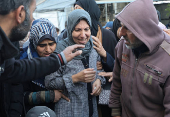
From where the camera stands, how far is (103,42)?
2.57 meters

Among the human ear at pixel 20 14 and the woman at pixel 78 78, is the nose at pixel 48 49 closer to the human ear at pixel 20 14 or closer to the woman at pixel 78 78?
the woman at pixel 78 78

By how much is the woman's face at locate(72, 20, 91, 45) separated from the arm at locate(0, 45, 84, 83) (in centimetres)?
57

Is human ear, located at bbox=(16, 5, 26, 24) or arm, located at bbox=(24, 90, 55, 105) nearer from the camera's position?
human ear, located at bbox=(16, 5, 26, 24)

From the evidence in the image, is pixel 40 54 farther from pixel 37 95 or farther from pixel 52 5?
pixel 52 5

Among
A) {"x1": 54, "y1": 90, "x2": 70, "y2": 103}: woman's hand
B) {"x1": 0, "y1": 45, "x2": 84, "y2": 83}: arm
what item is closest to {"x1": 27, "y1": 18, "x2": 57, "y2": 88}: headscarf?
{"x1": 54, "y1": 90, "x2": 70, "y2": 103}: woman's hand

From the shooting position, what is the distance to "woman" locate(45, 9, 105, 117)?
186 centimetres

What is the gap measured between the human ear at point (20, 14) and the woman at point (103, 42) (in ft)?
3.65

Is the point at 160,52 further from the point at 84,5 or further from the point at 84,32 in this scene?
the point at 84,5

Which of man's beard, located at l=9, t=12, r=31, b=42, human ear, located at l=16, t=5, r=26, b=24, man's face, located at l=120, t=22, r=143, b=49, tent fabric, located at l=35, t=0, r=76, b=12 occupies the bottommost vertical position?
man's face, located at l=120, t=22, r=143, b=49

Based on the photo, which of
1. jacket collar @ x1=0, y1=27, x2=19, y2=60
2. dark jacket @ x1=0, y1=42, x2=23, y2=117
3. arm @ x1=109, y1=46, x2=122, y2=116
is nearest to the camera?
jacket collar @ x1=0, y1=27, x2=19, y2=60

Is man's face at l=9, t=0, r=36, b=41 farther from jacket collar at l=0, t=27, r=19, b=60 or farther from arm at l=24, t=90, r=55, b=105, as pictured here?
arm at l=24, t=90, r=55, b=105

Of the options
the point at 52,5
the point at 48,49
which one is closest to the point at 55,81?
the point at 48,49

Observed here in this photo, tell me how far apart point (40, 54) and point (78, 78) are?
0.66 m

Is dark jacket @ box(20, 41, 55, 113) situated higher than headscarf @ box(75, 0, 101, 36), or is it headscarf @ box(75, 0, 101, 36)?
headscarf @ box(75, 0, 101, 36)
